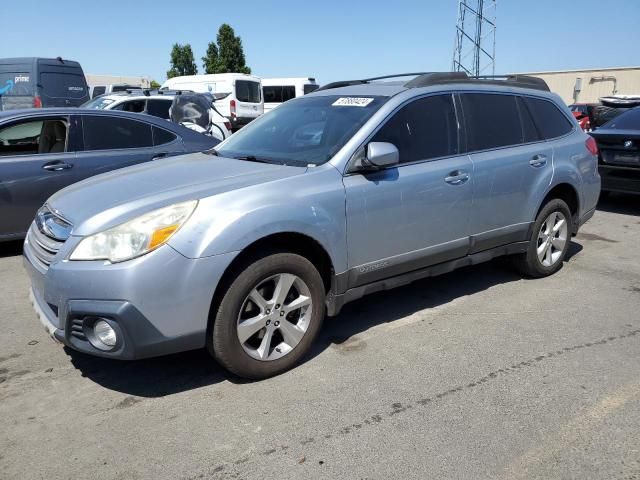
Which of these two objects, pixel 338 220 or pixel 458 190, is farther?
pixel 458 190

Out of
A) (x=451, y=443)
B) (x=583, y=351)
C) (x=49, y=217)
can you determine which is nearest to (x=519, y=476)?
(x=451, y=443)

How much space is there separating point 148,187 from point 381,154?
1.43 metres

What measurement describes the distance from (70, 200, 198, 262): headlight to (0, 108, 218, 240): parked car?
3.18 metres

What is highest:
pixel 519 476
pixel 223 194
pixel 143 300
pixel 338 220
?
pixel 223 194

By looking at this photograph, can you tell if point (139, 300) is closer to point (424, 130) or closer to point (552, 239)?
point (424, 130)

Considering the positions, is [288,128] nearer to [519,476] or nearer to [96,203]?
[96,203]

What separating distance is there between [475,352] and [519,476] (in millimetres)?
1268

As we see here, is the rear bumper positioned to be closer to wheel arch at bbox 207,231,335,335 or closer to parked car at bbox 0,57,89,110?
wheel arch at bbox 207,231,335,335

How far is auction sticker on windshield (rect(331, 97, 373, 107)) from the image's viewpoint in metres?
3.97

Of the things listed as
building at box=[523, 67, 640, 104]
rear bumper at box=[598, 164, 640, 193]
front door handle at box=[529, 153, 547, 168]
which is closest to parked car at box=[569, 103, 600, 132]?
rear bumper at box=[598, 164, 640, 193]

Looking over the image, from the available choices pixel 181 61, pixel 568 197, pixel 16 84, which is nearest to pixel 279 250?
pixel 568 197

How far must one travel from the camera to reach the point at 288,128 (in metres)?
4.25

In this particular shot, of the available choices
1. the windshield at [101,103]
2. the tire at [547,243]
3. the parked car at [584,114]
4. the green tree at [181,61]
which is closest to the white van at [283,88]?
the parked car at [584,114]

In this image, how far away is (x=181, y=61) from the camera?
183 feet
